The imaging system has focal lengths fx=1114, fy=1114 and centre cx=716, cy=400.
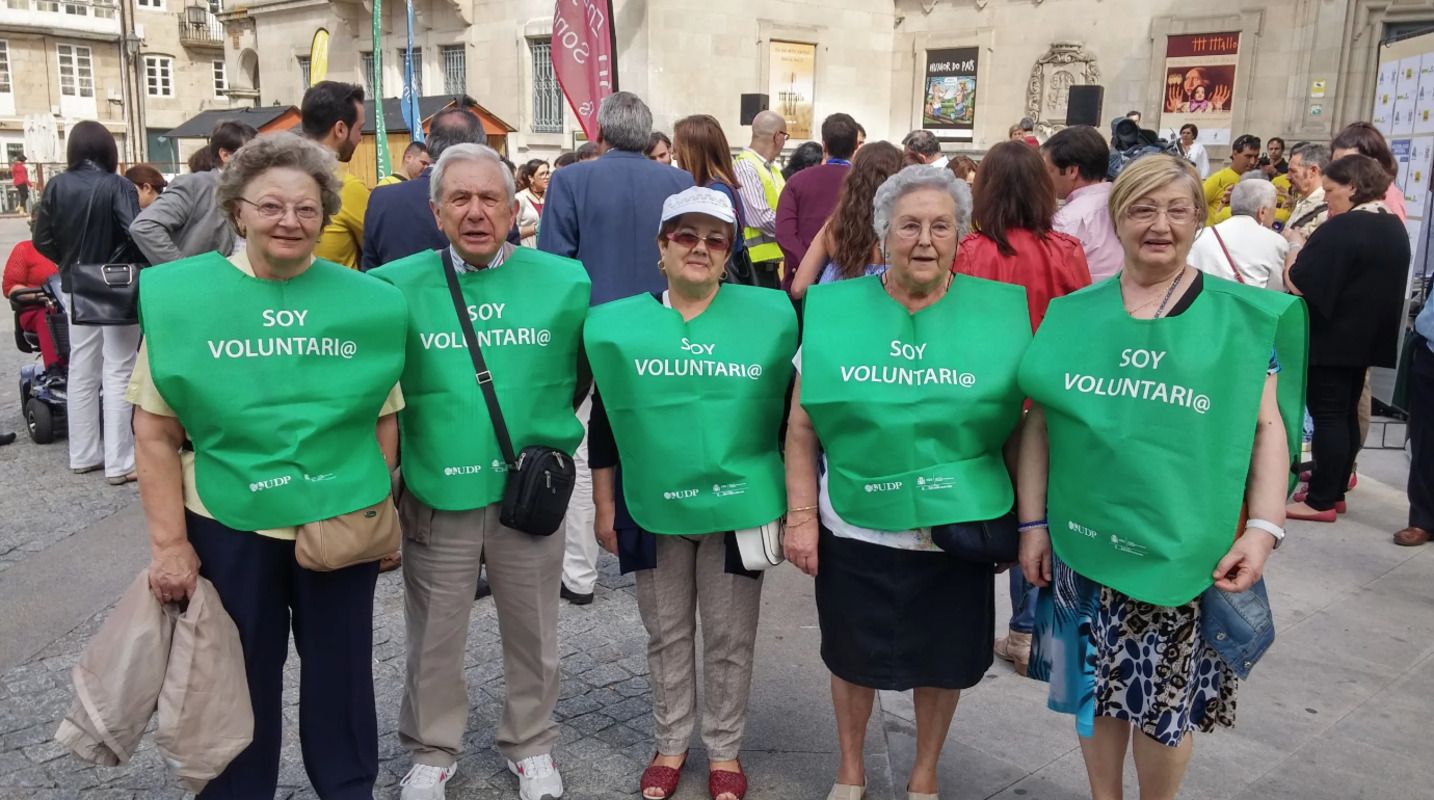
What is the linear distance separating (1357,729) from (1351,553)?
7.20 feet

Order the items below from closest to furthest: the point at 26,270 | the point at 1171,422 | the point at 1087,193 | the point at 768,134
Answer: the point at 1171,422, the point at 1087,193, the point at 768,134, the point at 26,270

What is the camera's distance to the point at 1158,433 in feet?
8.41

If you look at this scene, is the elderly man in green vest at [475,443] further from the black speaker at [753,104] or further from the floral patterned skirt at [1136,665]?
the black speaker at [753,104]

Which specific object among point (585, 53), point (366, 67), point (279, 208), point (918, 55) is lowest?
point (279, 208)

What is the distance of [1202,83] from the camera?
17.5 m

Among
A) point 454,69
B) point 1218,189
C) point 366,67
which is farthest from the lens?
point 366,67

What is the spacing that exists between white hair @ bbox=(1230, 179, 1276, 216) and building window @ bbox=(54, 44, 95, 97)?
53.0 m

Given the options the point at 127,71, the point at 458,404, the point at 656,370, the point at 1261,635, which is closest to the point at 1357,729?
the point at 1261,635

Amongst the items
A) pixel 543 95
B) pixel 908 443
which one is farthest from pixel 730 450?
pixel 543 95

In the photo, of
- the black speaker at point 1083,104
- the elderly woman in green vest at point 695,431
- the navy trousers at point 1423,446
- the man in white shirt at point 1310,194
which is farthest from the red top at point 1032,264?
the black speaker at point 1083,104

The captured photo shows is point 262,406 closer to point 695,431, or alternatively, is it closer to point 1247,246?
point 695,431

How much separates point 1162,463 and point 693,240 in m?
1.35

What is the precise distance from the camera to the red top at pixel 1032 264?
3799 millimetres

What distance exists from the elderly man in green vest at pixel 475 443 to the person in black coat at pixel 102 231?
13.8 ft
